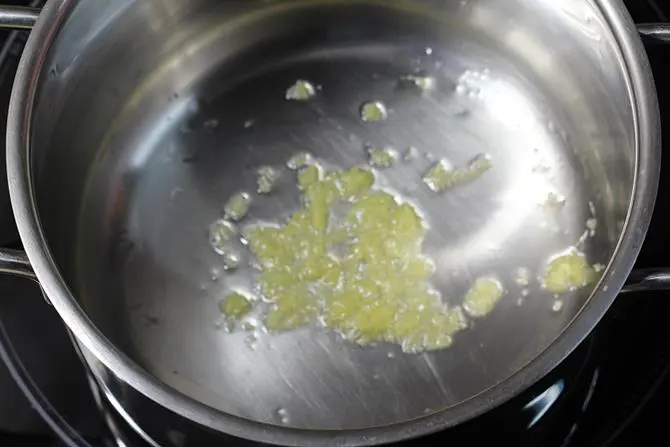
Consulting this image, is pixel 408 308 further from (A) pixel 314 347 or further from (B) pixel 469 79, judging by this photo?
(B) pixel 469 79

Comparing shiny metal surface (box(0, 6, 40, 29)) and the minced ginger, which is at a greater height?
shiny metal surface (box(0, 6, 40, 29))

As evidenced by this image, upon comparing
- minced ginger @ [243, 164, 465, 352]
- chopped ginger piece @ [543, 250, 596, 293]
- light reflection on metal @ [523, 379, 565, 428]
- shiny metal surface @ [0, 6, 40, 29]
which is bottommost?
light reflection on metal @ [523, 379, 565, 428]

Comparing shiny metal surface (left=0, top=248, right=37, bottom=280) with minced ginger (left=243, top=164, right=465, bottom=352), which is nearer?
shiny metal surface (left=0, top=248, right=37, bottom=280)

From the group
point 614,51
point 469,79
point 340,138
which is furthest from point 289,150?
point 614,51

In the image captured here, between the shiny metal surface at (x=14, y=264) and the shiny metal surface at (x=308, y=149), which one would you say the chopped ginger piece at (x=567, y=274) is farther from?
the shiny metal surface at (x=14, y=264)

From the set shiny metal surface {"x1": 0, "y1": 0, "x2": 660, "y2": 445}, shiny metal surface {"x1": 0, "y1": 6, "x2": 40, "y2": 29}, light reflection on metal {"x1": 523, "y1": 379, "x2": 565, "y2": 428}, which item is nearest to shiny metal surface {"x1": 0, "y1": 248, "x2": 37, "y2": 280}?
shiny metal surface {"x1": 0, "y1": 0, "x2": 660, "y2": 445}

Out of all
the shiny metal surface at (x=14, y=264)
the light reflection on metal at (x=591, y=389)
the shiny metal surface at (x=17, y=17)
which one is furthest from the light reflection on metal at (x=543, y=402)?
the shiny metal surface at (x=17, y=17)

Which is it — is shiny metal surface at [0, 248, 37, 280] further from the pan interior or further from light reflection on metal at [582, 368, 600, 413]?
light reflection on metal at [582, 368, 600, 413]
